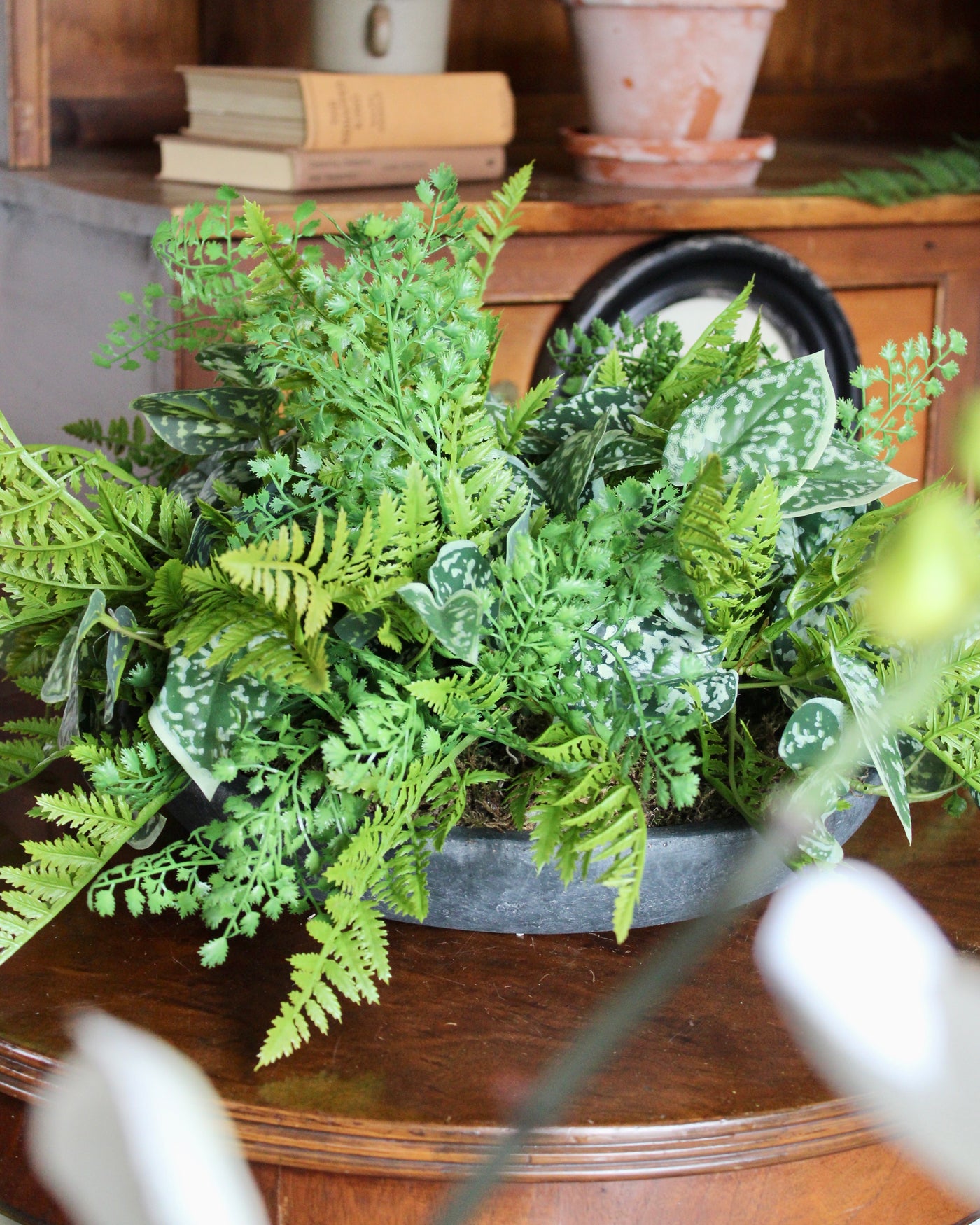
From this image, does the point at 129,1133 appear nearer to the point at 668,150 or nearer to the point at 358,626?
the point at 358,626

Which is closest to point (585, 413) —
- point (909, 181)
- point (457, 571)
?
point (457, 571)

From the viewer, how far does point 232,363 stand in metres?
0.59

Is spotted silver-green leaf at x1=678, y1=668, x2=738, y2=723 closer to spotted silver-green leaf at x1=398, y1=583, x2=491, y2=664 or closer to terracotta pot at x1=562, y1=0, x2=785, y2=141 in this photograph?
spotted silver-green leaf at x1=398, y1=583, x2=491, y2=664

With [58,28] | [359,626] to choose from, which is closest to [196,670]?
[359,626]

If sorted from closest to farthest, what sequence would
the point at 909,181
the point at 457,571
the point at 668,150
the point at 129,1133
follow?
1. the point at 129,1133
2. the point at 457,571
3. the point at 668,150
4. the point at 909,181

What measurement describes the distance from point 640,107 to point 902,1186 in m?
1.28

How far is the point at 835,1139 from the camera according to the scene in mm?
415

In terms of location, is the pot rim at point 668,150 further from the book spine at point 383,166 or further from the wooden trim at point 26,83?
the wooden trim at point 26,83

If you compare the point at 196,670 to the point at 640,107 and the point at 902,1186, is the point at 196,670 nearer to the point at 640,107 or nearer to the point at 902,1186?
the point at 902,1186

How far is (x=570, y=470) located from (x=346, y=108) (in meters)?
0.91

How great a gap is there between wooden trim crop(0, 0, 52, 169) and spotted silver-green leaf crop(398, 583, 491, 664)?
112 cm

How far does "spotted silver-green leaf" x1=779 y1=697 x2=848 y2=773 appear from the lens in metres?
0.46

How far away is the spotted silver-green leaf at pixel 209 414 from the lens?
57cm

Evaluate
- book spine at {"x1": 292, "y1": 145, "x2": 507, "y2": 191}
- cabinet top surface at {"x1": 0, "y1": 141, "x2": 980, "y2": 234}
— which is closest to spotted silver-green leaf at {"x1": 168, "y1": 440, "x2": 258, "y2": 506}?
cabinet top surface at {"x1": 0, "y1": 141, "x2": 980, "y2": 234}
